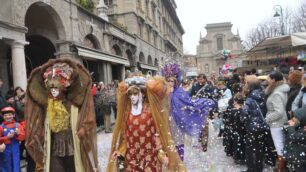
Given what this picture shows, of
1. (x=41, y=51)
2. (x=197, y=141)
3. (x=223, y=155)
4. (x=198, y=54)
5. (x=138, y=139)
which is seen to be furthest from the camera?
(x=198, y=54)

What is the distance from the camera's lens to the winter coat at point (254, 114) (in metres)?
5.35

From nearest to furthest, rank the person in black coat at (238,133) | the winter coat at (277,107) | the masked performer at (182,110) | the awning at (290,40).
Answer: the winter coat at (277,107) → the masked performer at (182,110) → the person in black coat at (238,133) → the awning at (290,40)

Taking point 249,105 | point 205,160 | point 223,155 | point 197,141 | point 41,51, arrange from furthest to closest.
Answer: point 41,51, point 223,155, point 205,160, point 197,141, point 249,105

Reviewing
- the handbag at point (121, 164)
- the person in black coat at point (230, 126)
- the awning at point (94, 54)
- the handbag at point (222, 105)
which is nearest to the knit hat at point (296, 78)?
the person in black coat at point (230, 126)

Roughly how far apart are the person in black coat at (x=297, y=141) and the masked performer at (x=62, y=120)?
2545 mm

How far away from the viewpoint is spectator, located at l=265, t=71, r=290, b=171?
16.8 ft

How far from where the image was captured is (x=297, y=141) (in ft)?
14.7

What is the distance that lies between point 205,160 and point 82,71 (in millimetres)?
3512

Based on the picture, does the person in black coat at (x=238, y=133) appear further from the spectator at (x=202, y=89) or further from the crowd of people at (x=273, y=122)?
the spectator at (x=202, y=89)

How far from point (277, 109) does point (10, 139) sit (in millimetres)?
4069

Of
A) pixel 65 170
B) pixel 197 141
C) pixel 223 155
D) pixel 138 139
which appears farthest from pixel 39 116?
pixel 223 155

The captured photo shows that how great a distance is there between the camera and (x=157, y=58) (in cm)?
3659

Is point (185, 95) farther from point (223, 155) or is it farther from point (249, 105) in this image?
point (223, 155)

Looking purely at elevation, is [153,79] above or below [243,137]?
above
